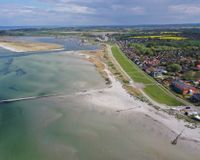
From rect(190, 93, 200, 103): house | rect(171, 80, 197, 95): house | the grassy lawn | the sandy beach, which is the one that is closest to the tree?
the grassy lawn

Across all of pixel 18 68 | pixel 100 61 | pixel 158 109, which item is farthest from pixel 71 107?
pixel 100 61

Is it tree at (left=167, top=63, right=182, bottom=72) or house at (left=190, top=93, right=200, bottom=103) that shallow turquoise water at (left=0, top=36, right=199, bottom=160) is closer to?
house at (left=190, top=93, right=200, bottom=103)

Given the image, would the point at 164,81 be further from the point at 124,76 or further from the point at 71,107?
the point at 71,107

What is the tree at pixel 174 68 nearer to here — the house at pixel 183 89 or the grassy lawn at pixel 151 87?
the grassy lawn at pixel 151 87

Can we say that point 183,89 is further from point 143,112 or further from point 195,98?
point 143,112

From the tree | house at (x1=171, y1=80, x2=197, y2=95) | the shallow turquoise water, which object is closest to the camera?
the shallow turquoise water

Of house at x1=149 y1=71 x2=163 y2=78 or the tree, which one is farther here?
the tree

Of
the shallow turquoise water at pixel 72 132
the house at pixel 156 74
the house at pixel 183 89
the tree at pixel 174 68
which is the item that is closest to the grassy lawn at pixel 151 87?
the house at pixel 156 74

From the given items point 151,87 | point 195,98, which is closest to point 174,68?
point 151,87
